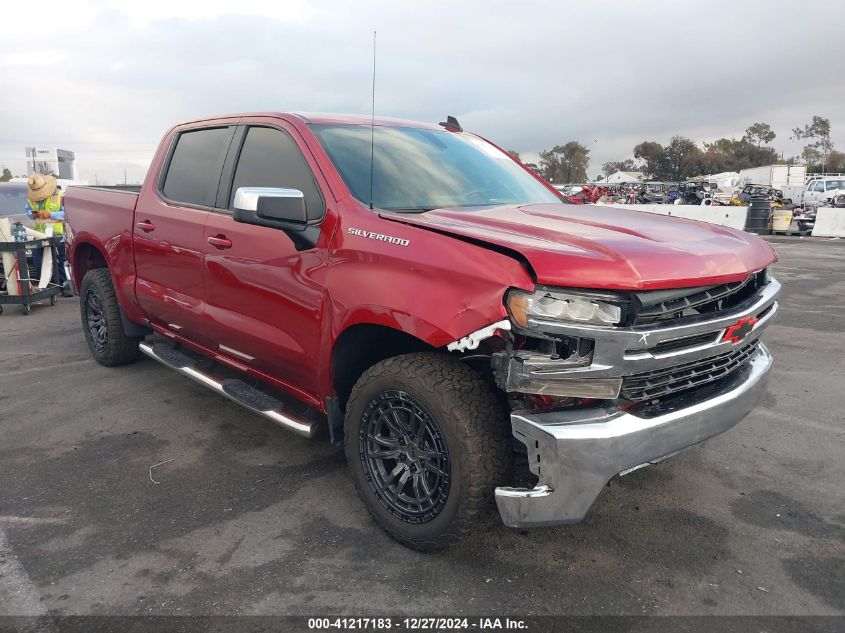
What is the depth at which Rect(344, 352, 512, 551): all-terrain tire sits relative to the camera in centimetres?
248

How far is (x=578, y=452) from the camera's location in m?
2.27

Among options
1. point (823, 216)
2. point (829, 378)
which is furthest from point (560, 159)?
point (829, 378)

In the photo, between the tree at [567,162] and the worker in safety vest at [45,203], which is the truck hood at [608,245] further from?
the tree at [567,162]

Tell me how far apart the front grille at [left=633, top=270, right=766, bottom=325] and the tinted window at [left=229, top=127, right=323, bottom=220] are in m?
1.58

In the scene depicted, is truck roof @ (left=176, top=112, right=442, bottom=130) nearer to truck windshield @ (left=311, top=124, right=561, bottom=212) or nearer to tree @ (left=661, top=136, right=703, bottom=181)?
truck windshield @ (left=311, top=124, right=561, bottom=212)

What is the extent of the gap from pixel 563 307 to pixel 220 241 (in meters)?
2.16

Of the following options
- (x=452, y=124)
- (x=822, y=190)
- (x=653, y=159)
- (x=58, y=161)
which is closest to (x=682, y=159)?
(x=653, y=159)

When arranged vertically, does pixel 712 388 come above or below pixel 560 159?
below

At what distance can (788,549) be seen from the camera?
2889 millimetres

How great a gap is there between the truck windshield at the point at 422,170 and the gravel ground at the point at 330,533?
1.58 m

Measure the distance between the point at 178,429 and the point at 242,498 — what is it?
1.15 metres

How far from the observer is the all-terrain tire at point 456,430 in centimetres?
248

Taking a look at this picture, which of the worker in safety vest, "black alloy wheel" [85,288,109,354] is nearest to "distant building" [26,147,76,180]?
the worker in safety vest

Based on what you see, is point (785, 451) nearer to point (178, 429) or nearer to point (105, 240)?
point (178, 429)
